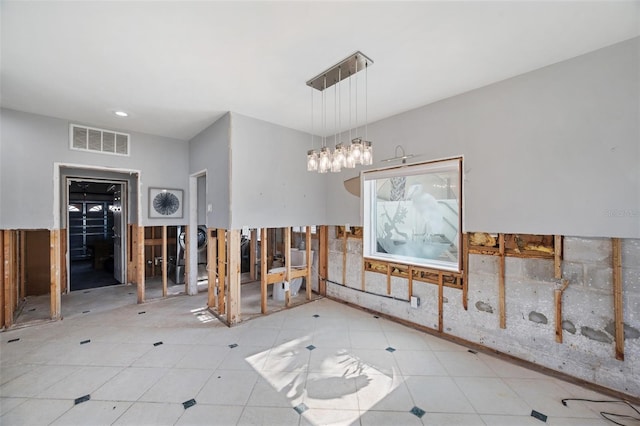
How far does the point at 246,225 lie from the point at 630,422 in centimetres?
394

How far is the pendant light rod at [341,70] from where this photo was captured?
6.95ft

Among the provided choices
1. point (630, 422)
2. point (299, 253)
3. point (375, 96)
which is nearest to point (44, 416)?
point (299, 253)

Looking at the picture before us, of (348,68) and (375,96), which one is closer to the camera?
(348,68)

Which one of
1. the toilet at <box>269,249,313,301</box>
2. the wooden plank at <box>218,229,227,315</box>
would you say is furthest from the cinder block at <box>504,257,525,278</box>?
the wooden plank at <box>218,229,227,315</box>

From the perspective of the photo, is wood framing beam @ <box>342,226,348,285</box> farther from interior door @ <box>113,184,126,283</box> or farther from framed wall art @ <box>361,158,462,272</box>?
interior door @ <box>113,184,126,283</box>

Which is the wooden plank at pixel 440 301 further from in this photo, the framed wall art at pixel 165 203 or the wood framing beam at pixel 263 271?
the framed wall art at pixel 165 203

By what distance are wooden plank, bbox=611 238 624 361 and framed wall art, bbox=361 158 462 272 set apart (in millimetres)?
1179

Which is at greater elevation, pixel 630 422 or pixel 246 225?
pixel 246 225

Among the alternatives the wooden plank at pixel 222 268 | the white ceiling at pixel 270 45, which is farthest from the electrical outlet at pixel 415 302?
the wooden plank at pixel 222 268

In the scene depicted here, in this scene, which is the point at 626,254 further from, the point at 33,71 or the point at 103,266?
the point at 103,266

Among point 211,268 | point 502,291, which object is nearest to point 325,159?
point 502,291

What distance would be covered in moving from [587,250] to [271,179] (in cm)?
358

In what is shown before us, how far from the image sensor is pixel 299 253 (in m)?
4.66

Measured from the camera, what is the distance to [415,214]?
3598 millimetres
